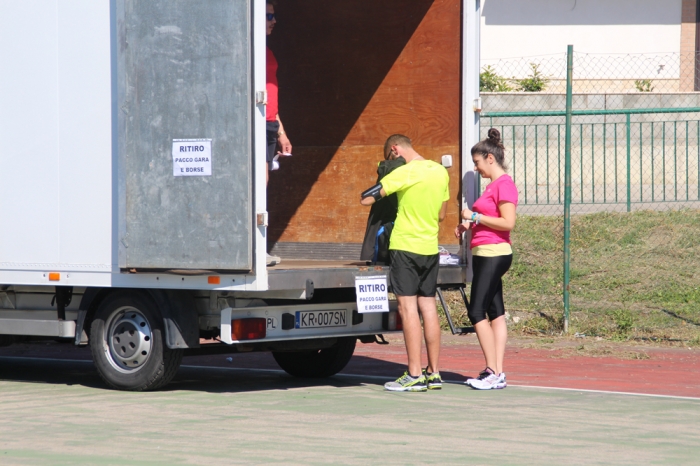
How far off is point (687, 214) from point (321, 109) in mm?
6526

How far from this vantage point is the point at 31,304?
8.83 m

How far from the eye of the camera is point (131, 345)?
8.21 m

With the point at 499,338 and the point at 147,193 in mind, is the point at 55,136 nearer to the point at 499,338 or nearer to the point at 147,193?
the point at 147,193

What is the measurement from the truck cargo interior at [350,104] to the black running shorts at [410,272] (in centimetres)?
90

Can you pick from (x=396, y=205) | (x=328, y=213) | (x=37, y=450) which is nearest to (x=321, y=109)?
(x=328, y=213)

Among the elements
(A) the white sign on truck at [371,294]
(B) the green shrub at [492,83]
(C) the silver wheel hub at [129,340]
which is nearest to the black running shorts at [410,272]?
(A) the white sign on truck at [371,294]

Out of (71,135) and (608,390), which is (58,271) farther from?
(608,390)

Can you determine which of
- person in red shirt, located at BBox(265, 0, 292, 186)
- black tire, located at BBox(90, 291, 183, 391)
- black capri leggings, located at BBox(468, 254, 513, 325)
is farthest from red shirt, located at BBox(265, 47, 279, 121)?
black capri leggings, located at BBox(468, 254, 513, 325)

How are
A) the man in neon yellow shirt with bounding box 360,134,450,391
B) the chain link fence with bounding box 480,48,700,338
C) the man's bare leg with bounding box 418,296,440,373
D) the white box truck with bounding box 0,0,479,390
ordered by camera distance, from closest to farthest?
1. the white box truck with bounding box 0,0,479,390
2. the man in neon yellow shirt with bounding box 360,134,450,391
3. the man's bare leg with bounding box 418,296,440,373
4. the chain link fence with bounding box 480,48,700,338

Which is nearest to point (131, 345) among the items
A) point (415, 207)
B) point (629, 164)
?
point (415, 207)

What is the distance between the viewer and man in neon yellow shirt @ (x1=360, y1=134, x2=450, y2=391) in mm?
8297

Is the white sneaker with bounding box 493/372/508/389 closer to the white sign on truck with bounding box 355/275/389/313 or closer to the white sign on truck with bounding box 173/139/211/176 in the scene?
the white sign on truck with bounding box 355/275/389/313

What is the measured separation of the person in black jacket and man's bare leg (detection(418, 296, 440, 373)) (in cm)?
51

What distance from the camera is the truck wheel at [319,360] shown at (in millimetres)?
9273
